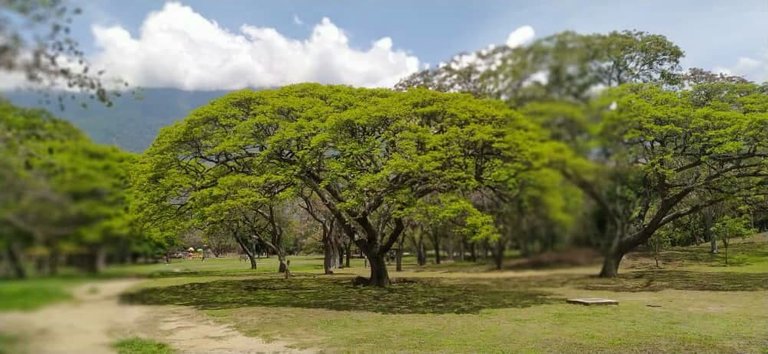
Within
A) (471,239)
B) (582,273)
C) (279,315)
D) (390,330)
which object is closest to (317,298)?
(279,315)

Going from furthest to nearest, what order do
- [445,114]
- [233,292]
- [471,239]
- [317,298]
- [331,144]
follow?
1. [233,292]
2. [317,298]
3. [331,144]
4. [445,114]
5. [471,239]

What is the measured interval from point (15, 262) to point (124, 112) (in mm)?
2485

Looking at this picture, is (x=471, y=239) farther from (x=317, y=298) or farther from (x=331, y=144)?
(x=317, y=298)

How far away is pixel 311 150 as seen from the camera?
1812cm

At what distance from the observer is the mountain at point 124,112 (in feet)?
9.97

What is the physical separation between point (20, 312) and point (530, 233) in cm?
243

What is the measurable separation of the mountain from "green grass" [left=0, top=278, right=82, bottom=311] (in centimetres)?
89

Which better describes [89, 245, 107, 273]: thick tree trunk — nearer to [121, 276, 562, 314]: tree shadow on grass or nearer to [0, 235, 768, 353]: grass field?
[0, 235, 768, 353]: grass field

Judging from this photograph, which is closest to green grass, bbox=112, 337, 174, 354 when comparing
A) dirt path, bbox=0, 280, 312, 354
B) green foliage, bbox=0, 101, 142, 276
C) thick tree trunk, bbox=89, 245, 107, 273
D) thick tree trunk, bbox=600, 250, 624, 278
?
dirt path, bbox=0, 280, 312, 354

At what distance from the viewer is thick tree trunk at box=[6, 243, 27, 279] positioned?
2.29m

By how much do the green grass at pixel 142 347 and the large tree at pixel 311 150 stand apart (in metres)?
5.87

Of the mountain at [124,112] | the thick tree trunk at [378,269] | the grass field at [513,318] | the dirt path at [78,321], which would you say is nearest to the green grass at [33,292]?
the dirt path at [78,321]

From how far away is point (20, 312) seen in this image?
7.89ft

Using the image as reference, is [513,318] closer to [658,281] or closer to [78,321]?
[658,281]
